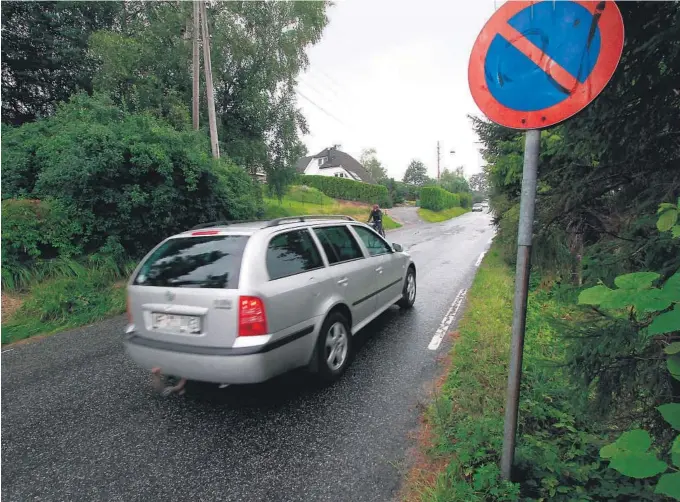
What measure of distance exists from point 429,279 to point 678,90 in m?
6.62

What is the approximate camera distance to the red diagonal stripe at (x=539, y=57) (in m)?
1.46

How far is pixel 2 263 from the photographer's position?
6.04 meters

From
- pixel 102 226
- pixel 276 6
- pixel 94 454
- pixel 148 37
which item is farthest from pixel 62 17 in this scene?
pixel 94 454

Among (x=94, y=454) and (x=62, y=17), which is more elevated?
(x=62, y=17)

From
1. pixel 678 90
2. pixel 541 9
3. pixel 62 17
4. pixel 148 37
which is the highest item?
pixel 62 17

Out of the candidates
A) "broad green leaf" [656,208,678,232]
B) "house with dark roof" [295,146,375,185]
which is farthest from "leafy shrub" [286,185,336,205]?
"broad green leaf" [656,208,678,232]

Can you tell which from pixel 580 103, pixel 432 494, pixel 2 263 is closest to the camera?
pixel 580 103

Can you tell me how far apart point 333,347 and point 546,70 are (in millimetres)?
2895

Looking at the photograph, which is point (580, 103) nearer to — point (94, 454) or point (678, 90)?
point (678, 90)

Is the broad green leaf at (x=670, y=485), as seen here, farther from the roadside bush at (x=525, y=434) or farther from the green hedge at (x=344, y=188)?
the green hedge at (x=344, y=188)

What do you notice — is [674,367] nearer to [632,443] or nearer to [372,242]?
[632,443]

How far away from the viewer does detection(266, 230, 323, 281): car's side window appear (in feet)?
10.2

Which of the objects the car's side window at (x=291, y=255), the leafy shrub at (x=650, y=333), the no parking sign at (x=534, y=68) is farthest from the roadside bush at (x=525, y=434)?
the car's side window at (x=291, y=255)

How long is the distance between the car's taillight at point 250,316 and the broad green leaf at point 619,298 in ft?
7.47
